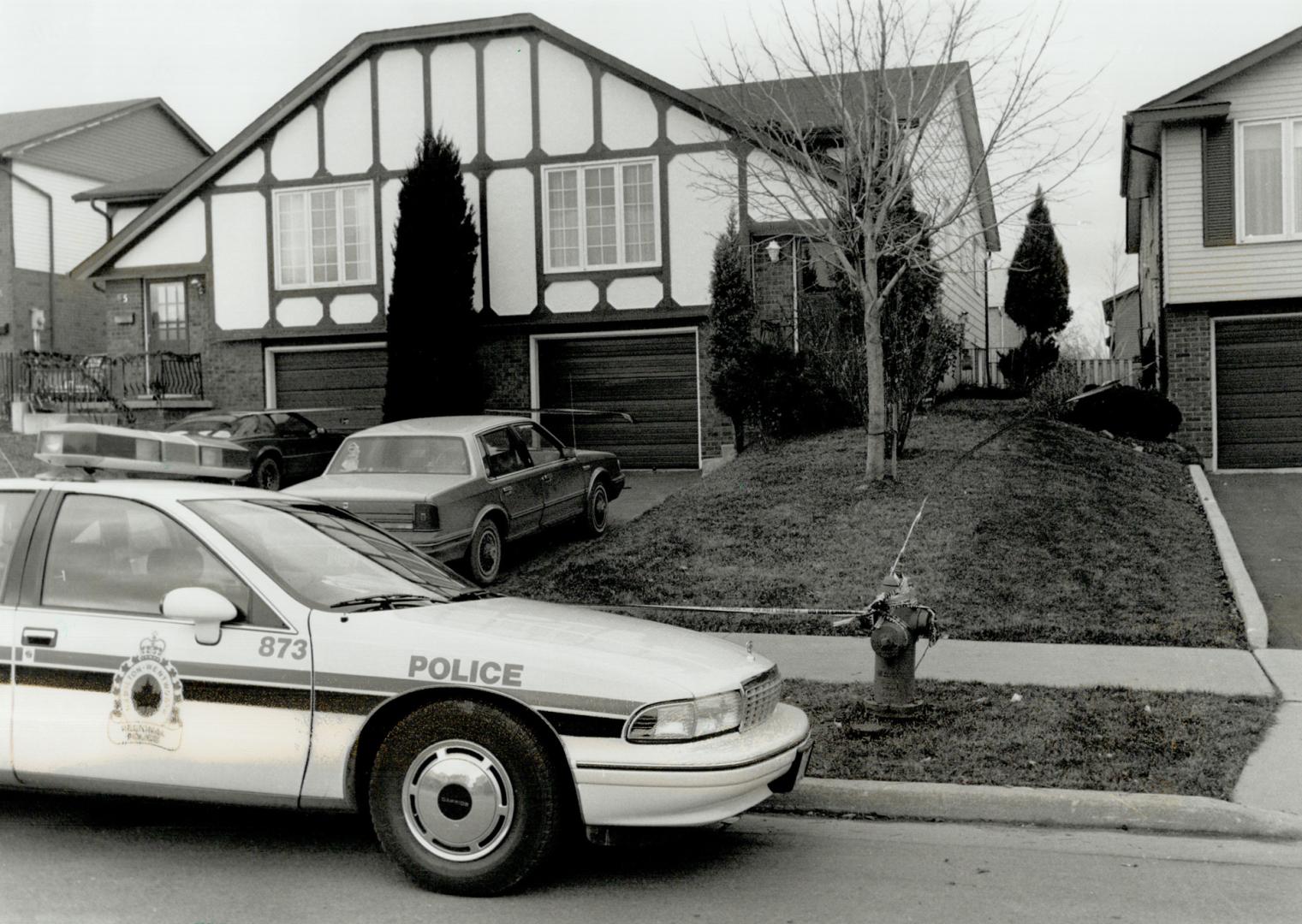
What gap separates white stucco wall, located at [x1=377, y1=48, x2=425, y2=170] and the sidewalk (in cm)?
1411

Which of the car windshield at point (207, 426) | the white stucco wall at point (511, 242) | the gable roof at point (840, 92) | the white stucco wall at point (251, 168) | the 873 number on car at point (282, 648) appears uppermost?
the white stucco wall at point (251, 168)

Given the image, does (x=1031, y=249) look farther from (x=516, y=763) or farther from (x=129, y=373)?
(x=516, y=763)

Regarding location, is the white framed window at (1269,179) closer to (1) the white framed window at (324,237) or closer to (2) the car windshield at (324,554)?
(1) the white framed window at (324,237)

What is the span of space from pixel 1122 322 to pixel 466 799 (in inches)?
1807

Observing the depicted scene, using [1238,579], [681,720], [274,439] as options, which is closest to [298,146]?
[274,439]

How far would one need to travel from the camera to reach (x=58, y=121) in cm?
3325

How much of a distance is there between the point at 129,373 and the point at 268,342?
2.88 m

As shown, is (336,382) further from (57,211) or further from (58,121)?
(58,121)

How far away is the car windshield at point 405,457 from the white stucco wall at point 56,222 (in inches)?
799

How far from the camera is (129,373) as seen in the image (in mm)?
23250

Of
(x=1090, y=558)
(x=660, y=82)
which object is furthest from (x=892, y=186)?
(x=660, y=82)

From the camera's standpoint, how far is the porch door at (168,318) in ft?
76.3

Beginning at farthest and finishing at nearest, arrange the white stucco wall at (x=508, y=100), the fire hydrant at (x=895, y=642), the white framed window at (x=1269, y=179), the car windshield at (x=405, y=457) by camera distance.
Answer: the white stucco wall at (x=508, y=100), the white framed window at (x=1269, y=179), the car windshield at (x=405, y=457), the fire hydrant at (x=895, y=642)

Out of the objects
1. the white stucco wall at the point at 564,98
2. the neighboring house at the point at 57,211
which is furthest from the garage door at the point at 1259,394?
the neighboring house at the point at 57,211
